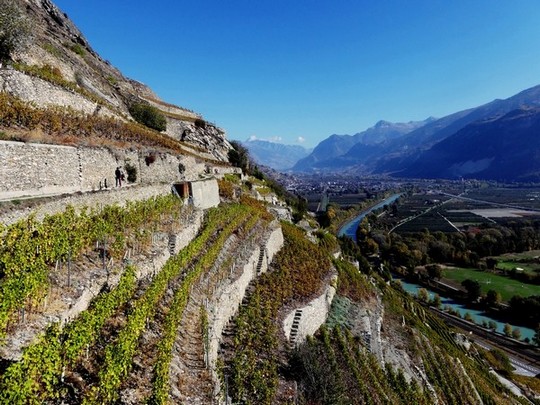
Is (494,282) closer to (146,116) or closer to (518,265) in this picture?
(518,265)

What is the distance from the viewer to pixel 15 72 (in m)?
30.2

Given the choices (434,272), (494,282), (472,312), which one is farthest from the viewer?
(434,272)

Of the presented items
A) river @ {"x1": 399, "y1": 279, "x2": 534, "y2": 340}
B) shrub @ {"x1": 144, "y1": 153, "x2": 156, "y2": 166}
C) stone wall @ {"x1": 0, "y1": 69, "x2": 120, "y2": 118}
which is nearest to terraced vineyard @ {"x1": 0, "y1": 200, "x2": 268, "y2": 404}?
shrub @ {"x1": 144, "y1": 153, "x2": 156, "y2": 166}

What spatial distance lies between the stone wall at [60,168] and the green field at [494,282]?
315ft

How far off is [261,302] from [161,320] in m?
10.1

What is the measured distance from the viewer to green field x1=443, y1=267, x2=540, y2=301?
318ft

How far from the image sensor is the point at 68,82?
4256cm

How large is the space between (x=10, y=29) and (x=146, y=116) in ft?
89.2

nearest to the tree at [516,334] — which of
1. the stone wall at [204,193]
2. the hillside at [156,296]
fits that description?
the hillside at [156,296]

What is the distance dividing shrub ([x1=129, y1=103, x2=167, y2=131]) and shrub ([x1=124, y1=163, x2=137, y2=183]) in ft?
112

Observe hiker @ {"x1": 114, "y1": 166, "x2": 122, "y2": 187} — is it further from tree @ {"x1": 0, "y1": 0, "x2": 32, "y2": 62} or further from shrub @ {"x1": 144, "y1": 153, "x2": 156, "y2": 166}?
tree @ {"x1": 0, "y1": 0, "x2": 32, "y2": 62}

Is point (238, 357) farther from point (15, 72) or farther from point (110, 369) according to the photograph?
point (15, 72)

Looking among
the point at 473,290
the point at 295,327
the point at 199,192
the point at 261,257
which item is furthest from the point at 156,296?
the point at 473,290

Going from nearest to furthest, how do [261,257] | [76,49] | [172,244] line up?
1. [172,244]
2. [261,257]
3. [76,49]
